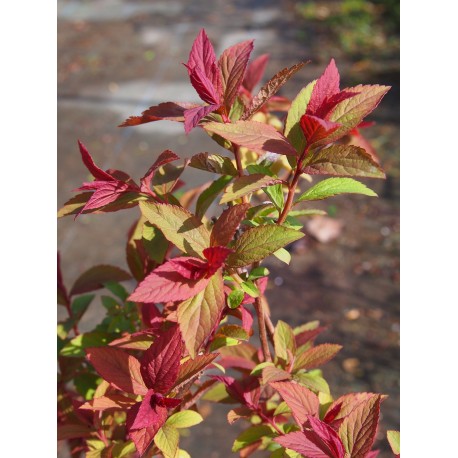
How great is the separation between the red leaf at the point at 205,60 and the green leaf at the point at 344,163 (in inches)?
6.4

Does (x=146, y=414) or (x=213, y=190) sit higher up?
(x=213, y=190)

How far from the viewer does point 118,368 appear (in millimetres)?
886

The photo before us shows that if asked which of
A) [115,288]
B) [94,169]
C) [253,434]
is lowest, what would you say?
[253,434]

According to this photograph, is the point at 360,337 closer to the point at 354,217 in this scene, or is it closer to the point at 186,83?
the point at 354,217

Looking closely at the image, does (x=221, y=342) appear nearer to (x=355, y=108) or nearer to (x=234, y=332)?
(x=234, y=332)

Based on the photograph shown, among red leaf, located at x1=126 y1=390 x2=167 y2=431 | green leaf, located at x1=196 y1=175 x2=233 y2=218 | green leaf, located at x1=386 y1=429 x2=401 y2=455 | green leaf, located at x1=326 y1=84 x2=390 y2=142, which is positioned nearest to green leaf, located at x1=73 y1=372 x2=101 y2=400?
red leaf, located at x1=126 y1=390 x2=167 y2=431

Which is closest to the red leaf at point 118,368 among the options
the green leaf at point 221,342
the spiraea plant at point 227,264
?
the spiraea plant at point 227,264

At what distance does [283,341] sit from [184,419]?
223mm

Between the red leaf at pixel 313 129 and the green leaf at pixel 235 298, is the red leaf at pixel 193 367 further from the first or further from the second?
the red leaf at pixel 313 129

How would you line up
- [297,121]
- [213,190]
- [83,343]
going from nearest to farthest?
1. [297,121]
2. [213,190]
3. [83,343]

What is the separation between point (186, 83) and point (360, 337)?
272cm

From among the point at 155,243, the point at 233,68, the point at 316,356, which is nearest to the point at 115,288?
the point at 155,243

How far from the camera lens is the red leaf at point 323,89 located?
789 millimetres

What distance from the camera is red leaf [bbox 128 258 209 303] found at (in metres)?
0.74
